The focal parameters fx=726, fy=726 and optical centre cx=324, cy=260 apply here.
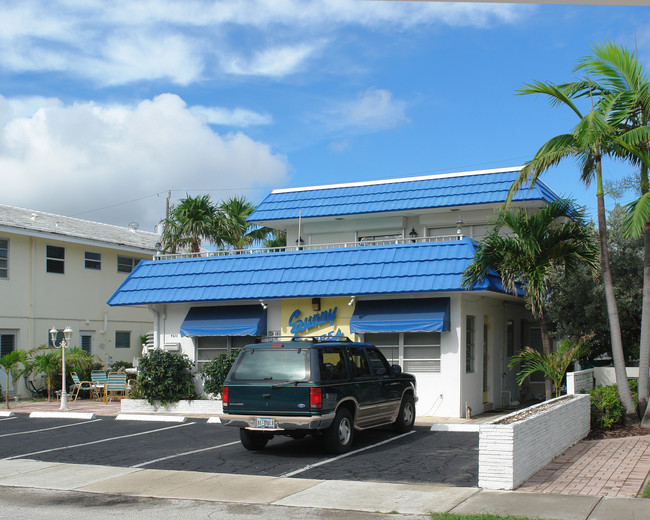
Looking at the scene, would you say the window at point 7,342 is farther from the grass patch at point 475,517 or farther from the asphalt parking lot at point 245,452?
the grass patch at point 475,517

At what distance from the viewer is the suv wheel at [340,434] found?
11.7 metres

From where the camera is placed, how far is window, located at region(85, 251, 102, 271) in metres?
28.5

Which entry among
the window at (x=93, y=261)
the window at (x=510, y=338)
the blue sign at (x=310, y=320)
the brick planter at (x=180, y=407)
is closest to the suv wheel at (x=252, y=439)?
the brick planter at (x=180, y=407)

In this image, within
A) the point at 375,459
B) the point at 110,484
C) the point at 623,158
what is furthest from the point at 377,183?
the point at 110,484

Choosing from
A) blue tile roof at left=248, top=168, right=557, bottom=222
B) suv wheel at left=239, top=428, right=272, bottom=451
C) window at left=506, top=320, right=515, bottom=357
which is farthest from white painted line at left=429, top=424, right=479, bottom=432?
blue tile roof at left=248, top=168, right=557, bottom=222

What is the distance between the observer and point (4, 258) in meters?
25.1

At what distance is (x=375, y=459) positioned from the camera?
11.4m

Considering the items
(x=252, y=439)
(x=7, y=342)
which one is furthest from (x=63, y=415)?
(x=7, y=342)

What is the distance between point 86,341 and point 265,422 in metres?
18.6

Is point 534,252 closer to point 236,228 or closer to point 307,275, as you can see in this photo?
point 307,275

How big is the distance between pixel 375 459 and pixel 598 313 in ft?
26.7

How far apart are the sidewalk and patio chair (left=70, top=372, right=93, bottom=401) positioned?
11189 millimetres

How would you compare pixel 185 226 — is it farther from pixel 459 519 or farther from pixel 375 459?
pixel 459 519

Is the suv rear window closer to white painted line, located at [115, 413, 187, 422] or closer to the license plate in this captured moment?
the license plate
